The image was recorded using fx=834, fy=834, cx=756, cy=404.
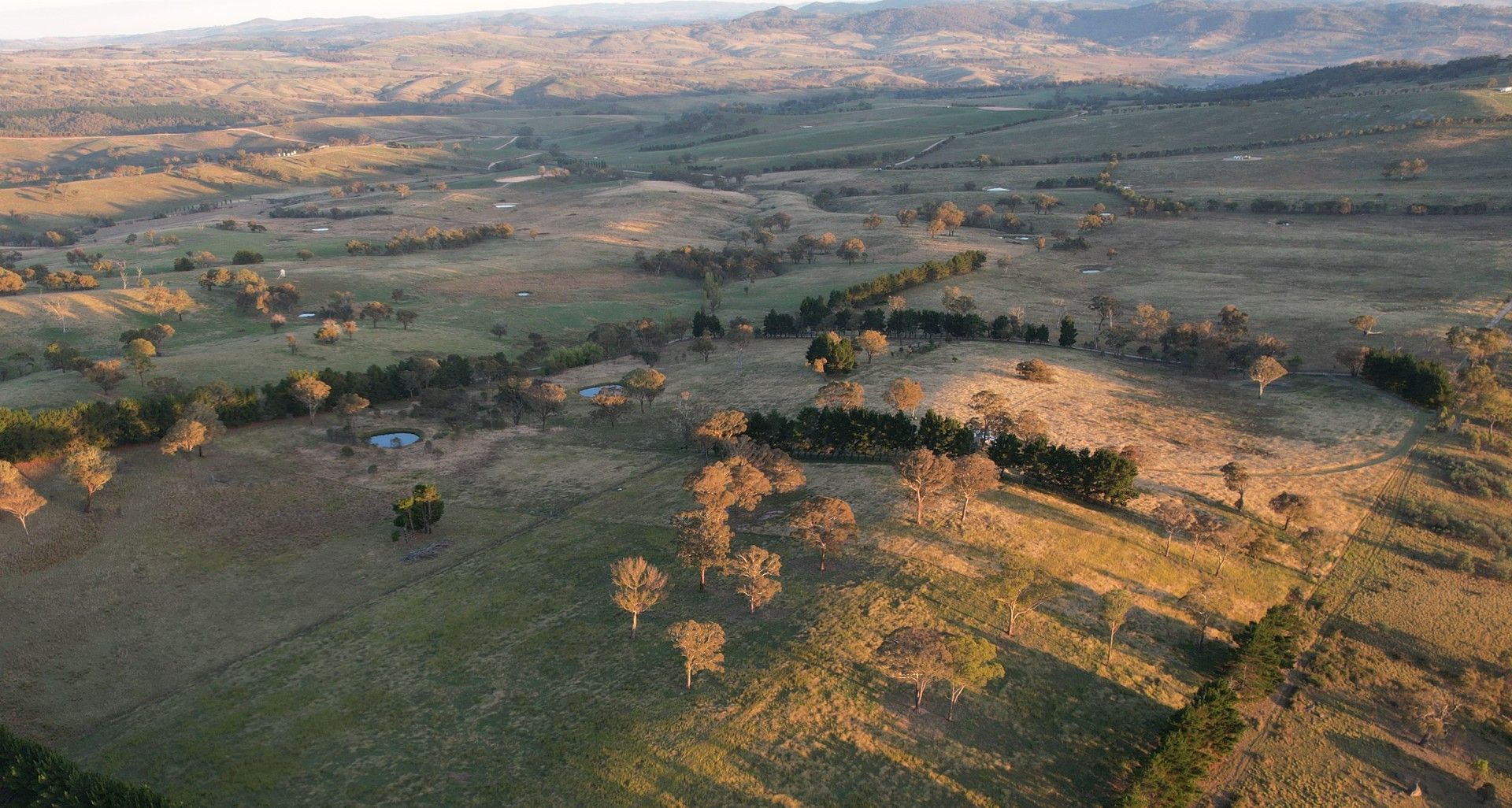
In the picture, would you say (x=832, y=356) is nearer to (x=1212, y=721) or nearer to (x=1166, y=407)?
(x=1166, y=407)

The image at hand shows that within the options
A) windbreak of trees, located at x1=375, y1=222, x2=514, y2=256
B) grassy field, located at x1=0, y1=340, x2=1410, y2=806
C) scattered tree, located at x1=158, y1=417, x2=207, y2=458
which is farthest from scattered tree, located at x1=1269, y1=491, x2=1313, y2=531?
windbreak of trees, located at x1=375, y1=222, x2=514, y2=256

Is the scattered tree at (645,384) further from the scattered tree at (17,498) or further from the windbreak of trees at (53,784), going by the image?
the windbreak of trees at (53,784)

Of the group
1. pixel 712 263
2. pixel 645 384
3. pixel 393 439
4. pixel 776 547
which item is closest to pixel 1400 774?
pixel 776 547

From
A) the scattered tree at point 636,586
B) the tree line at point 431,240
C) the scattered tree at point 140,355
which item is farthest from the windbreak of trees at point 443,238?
the scattered tree at point 636,586

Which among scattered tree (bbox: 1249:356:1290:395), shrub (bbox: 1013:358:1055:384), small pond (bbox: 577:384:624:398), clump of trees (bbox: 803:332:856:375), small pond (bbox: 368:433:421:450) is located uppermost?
scattered tree (bbox: 1249:356:1290:395)

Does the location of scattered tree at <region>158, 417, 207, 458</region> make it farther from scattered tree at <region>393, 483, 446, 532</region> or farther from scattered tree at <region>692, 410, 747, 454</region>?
scattered tree at <region>692, 410, 747, 454</region>

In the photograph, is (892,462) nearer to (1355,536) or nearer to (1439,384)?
(1355,536)

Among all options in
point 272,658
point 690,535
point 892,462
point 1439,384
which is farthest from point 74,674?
point 1439,384
